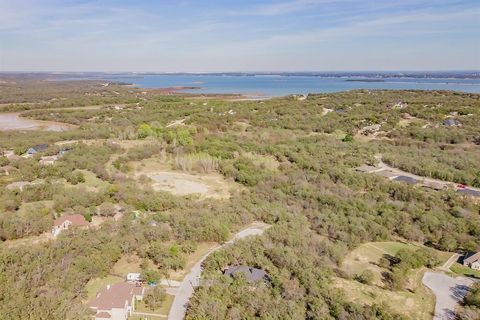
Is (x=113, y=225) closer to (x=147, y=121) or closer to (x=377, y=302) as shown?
(x=377, y=302)

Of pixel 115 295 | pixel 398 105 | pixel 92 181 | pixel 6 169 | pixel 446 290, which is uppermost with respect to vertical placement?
pixel 398 105

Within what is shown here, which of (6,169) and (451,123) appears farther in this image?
(451,123)

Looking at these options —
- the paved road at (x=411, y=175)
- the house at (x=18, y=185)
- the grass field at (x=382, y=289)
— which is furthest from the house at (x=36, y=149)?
the paved road at (x=411, y=175)

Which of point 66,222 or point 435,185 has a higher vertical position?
point 66,222

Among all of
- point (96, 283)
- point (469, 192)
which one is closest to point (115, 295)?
point (96, 283)

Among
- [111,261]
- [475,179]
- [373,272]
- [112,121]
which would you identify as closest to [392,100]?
[475,179]

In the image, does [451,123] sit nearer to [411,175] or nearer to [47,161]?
[411,175]
